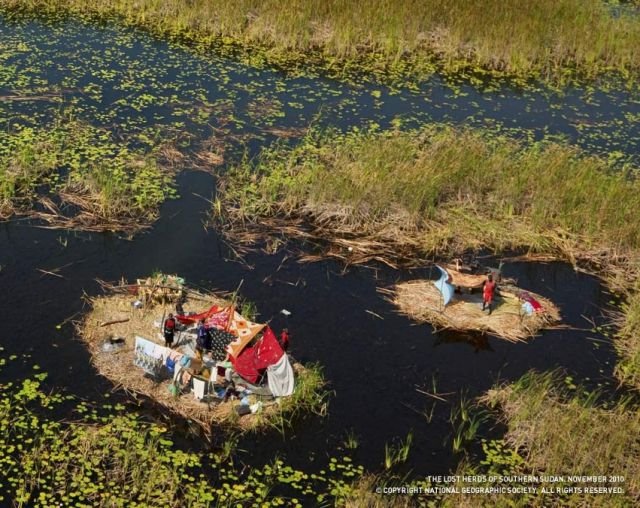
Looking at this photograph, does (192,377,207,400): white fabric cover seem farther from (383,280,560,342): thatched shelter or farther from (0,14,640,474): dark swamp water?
(383,280,560,342): thatched shelter

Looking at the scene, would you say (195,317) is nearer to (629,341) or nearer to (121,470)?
(121,470)

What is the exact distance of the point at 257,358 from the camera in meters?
13.6

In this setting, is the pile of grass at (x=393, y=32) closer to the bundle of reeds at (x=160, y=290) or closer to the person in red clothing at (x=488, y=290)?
the person in red clothing at (x=488, y=290)

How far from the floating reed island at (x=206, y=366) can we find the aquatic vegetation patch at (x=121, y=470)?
0.75 meters

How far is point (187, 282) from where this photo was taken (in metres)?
16.2

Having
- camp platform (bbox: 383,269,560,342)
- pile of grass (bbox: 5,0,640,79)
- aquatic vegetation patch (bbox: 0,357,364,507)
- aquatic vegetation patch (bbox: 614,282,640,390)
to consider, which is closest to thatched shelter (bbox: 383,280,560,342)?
camp platform (bbox: 383,269,560,342)

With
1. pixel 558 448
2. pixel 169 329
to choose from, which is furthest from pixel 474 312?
pixel 169 329

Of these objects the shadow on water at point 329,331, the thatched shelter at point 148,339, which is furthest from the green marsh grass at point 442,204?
the thatched shelter at point 148,339

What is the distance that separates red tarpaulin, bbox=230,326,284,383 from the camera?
13.5 metres

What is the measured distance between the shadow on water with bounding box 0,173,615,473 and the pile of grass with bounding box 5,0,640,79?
1265cm

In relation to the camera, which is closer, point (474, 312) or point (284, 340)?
point (284, 340)

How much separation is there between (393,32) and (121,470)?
2267 cm

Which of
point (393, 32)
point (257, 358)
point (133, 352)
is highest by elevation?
point (393, 32)

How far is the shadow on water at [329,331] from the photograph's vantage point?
13.2 m
